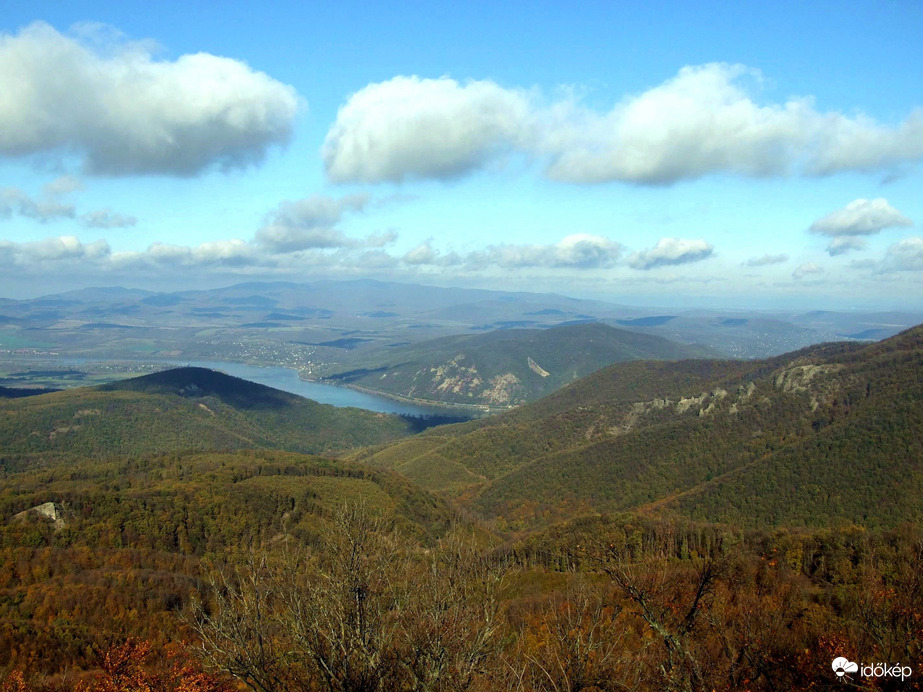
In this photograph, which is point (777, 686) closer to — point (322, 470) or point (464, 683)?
point (464, 683)

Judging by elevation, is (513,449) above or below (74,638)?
below

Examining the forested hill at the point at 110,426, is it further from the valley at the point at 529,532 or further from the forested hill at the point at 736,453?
the forested hill at the point at 736,453

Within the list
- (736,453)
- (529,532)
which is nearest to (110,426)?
(529,532)

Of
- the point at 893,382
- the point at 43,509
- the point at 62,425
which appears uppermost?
the point at 893,382

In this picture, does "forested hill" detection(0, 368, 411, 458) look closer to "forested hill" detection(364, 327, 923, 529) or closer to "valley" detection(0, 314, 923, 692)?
"valley" detection(0, 314, 923, 692)

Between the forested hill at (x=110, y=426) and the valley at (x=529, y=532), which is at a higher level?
the valley at (x=529, y=532)

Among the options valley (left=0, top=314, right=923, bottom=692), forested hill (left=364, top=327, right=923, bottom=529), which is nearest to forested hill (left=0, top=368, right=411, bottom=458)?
valley (left=0, top=314, right=923, bottom=692)

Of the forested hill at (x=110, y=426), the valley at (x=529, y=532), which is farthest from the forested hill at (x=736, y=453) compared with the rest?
the forested hill at (x=110, y=426)

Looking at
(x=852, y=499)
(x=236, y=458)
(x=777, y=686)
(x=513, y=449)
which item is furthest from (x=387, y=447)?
(x=777, y=686)

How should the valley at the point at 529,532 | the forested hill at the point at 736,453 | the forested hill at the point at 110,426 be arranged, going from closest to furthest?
the valley at the point at 529,532 → the forested hill at the point at 736,453 → the forested hill at the point at 110,426
